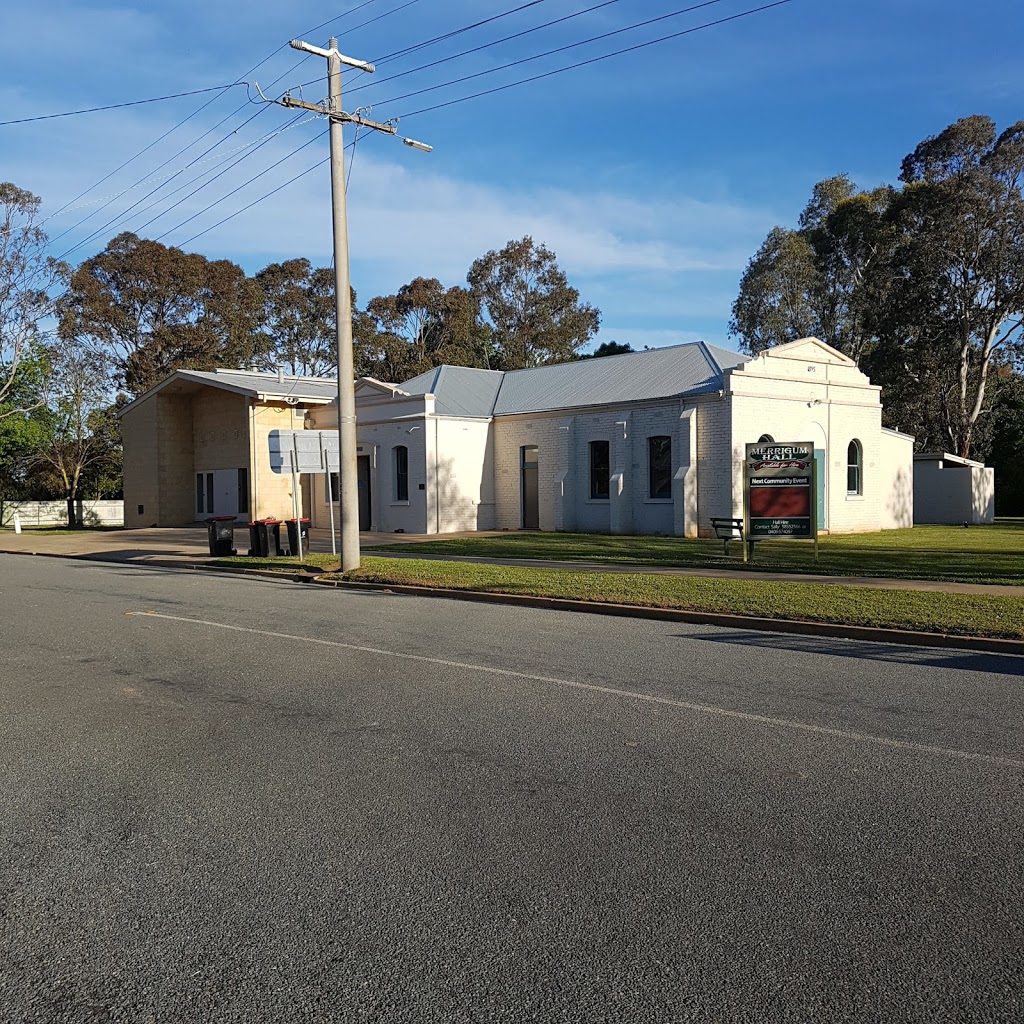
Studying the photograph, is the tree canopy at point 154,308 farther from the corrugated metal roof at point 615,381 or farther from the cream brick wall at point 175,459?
the corrugated metal roof at point 615,381

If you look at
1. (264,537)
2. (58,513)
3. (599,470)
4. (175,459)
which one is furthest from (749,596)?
(58,513)

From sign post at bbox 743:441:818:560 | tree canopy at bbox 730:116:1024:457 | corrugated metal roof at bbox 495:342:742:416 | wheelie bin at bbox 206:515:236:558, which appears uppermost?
tree canopy at bbox 730:116:1024:457

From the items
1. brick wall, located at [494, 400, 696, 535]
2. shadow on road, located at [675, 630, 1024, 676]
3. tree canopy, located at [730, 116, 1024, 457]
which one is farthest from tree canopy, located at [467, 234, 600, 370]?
shadow on road, located at [675, 630, 1024, 676]

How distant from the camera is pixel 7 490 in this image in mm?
57562

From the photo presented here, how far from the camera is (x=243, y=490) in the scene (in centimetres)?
3906

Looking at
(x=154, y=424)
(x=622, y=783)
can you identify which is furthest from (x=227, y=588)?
(x=154, y=424)

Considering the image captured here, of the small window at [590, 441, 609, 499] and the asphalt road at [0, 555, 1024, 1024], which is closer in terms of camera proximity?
the asphalt road at [0, 555, 1024, 1024]

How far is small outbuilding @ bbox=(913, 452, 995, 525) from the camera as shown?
37.9m

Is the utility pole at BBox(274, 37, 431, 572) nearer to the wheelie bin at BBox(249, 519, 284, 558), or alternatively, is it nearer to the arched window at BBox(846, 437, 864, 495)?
the wheelie bin at BBox(249, 519, 284, 558)

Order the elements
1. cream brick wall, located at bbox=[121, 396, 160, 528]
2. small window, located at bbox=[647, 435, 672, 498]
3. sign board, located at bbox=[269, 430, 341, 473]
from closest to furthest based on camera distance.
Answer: sign board, located at bbox=[269, 430, 341, 473] < small window, located at bbox=[647, 435, 672, 498] < cream brick wall, located at bbox=[121, 396, 160, 528]

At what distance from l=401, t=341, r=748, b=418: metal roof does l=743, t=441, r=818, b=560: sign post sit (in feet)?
27.0

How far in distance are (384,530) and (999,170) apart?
101 feet

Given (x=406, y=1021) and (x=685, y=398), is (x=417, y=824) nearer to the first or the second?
(x=406, y=1021)

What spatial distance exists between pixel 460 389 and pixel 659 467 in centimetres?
912
